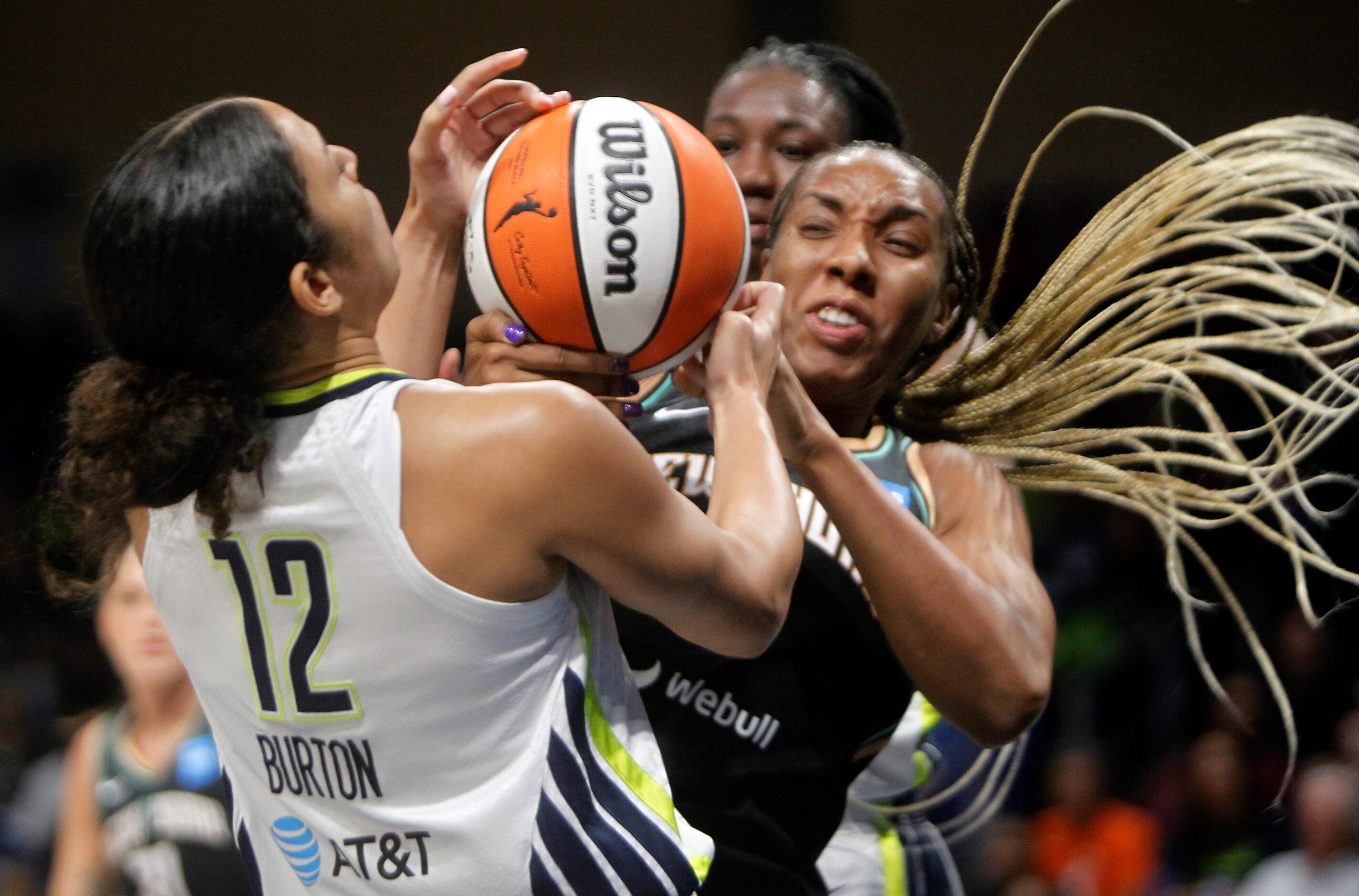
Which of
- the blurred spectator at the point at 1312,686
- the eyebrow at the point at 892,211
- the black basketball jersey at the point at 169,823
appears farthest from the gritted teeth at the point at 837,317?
the blurred spectator at the point at 1312,686

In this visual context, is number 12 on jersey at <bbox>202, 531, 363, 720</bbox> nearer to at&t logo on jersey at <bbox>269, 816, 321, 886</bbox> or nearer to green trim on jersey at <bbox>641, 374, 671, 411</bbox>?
at&t logo on jersey at <bbox>269, 816, 321, 886</bbox>

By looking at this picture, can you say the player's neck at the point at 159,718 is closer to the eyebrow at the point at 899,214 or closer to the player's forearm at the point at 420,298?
the player's forearm at the point at 420,298

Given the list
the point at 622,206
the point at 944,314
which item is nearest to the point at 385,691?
the point at 622,206

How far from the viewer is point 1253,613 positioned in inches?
181

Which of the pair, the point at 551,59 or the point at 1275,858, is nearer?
the point at 1275,858

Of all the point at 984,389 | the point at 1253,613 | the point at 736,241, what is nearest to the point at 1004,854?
the point at 1253,613

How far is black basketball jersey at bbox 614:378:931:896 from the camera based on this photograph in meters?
2.03

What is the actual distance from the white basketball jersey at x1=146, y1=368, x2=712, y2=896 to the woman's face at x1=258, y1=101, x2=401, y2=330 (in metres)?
0.09

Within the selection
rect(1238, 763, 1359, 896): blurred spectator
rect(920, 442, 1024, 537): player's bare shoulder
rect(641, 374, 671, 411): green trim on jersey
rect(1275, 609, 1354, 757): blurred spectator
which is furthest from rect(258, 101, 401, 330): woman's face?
rect(1275, 609, 1354, 757): blurred spectator

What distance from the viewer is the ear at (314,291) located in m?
1.41

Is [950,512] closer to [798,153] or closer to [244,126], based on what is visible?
[798,153]

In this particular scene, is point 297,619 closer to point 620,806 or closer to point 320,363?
point 320,363

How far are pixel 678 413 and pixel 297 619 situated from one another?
3.05 feet

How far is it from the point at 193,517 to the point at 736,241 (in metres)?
0.74
